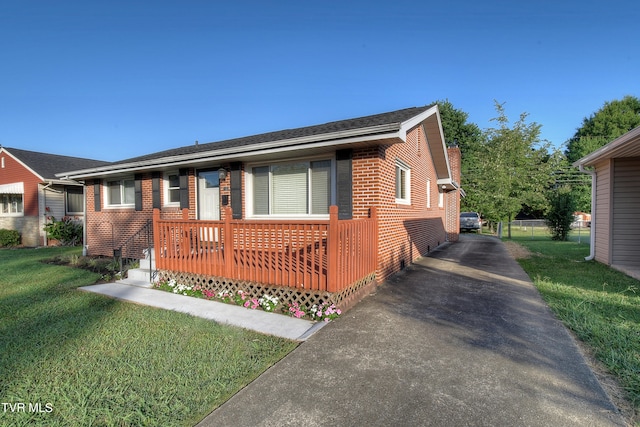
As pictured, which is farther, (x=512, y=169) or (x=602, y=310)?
(x=512, y=169)

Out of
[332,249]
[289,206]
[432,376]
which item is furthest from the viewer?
[289,206]

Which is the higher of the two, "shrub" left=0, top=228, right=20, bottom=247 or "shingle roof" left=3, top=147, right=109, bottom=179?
"shingle roof" left=3, top=147, right=109, bottom=179

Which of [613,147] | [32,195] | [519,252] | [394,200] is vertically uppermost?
[613,147]

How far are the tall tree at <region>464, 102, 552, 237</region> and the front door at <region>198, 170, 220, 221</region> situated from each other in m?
16.9

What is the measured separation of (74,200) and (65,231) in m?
2.81

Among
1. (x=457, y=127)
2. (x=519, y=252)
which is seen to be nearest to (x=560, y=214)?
(x=519, y=252)

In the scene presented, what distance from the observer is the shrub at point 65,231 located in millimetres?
14953

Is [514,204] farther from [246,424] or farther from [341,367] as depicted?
[246,424]

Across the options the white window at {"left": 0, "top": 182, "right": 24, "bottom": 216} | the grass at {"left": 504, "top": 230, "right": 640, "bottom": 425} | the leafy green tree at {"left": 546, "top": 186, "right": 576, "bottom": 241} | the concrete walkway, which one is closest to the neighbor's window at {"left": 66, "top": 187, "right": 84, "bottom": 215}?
the white window at {"left": 0, "top": 182, "right": 24, "bottom": 216}

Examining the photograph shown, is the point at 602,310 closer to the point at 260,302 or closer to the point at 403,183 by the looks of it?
the point at 403,183

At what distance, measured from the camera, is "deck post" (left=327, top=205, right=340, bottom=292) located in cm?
439

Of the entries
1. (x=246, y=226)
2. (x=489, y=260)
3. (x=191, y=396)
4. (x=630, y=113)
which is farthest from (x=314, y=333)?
(x=630, y=113)

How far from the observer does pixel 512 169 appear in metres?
19.0

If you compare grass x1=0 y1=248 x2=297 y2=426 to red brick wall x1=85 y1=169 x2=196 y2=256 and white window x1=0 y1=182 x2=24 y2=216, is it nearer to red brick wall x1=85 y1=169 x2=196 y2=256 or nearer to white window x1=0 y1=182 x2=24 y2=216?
red brick wall x1=85 y1=169 x2=196 y2=256
